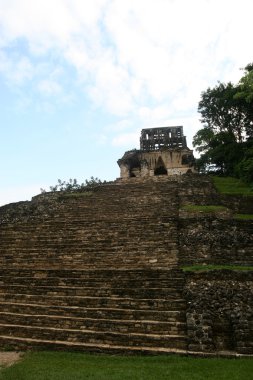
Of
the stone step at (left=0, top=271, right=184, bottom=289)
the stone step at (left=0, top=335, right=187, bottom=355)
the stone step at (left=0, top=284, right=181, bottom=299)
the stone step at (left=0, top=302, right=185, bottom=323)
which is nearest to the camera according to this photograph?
the stone step at (left=0, top=335, right=187, bottom=355)

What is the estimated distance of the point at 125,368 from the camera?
6.81 meters

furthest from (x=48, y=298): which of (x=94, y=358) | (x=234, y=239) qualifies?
(x=234, y=239)

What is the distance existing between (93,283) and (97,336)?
1983 millimetres

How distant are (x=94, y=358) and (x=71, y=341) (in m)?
0.94

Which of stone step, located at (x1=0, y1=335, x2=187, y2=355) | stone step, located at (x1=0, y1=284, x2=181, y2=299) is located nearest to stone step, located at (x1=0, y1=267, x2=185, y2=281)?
stone step, located at (x1=0, y1=284, x2=181, y2=299)

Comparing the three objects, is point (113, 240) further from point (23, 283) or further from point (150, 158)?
point (150, 158)

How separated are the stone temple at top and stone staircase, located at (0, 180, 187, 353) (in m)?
14.9

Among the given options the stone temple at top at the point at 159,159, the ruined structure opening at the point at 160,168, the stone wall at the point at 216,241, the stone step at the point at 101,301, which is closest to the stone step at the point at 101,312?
the stone step at the point at 101,301

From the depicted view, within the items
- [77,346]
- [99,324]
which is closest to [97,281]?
[99,324]

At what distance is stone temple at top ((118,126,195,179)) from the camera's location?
31578 mm

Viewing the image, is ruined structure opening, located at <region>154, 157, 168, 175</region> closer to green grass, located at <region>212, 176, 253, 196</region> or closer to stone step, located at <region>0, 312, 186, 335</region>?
green grass, located at <region>212, 176, 253, 196</region>

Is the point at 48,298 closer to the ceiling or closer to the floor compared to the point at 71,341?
closer to the ceiling

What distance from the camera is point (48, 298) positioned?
9852 mm

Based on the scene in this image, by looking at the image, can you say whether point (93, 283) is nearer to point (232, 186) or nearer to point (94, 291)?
point (94, 291)
